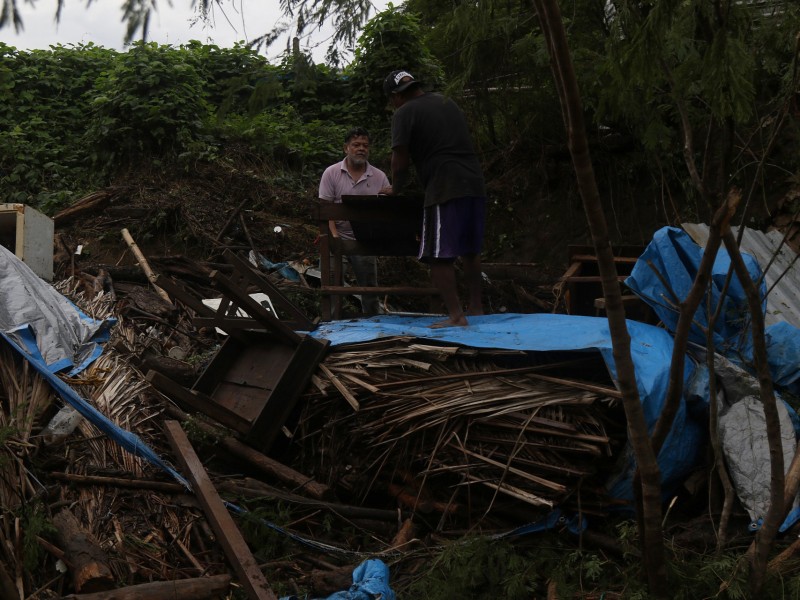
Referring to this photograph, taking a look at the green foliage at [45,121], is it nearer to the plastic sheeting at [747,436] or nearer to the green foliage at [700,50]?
the plastic sheeting at [747,436]

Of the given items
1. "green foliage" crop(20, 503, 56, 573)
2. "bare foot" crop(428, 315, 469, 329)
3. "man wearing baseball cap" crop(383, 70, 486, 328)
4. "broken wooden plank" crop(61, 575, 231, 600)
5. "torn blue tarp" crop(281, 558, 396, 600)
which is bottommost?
"torn blue tarp" crop(281, 558, 396, 600)

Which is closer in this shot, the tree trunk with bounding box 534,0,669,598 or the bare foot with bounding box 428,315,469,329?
the tree trunk with bounding box 534,0,669,598

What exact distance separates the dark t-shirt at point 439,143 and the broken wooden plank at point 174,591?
8.83 ft

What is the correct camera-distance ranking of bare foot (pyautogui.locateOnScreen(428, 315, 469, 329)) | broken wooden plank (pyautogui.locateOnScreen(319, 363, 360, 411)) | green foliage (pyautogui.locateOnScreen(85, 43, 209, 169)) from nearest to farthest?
broken wooden plank (pyautogui.locateOnScreen(319, 363, 360, 411)) < bare foot (pyautogui.locateOnScreen(428, 315, 469, 329)) < green foliage (pyautogui.locateOnScreen(85, 43, 209, 169))

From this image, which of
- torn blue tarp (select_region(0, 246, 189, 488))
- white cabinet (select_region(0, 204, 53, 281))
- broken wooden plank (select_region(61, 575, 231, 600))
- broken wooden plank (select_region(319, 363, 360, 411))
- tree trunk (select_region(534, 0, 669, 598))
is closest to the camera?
tree trunk (select_region(534, 0, 669, 598))

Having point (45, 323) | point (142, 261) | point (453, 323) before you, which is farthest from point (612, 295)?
point (142, 261)

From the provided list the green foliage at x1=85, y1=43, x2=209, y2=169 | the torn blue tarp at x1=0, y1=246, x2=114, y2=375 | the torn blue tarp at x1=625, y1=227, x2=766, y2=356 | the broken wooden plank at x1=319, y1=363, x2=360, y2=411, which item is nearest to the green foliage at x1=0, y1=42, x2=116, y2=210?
the green foliage at x1=85, y1=43, x2=209, y2=169

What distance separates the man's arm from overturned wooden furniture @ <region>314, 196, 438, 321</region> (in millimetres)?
173

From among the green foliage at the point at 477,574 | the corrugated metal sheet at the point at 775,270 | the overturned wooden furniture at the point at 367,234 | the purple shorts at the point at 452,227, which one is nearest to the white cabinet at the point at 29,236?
the overturned wooden furniture at the point at 367,234

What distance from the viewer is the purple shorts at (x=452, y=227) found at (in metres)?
5.29

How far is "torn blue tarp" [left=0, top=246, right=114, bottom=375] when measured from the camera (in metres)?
5.26

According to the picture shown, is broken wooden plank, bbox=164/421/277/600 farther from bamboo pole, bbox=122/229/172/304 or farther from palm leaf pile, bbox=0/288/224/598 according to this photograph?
bamboo pole, bbox=122/229/172/304

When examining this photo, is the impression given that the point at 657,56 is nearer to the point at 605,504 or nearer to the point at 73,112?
the point at 605,504

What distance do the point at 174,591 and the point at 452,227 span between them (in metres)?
2.79
